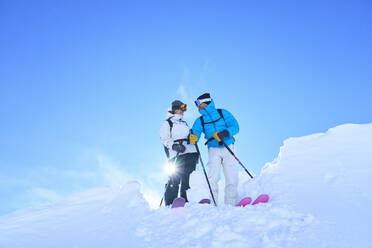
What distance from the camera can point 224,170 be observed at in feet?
21.0

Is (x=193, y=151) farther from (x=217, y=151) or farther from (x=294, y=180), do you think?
(x=294, y=180)

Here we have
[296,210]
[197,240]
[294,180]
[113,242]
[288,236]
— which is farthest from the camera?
[294,180]

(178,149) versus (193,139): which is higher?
(193,139)

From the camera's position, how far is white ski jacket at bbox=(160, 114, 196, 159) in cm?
665

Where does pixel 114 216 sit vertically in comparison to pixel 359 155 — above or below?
below

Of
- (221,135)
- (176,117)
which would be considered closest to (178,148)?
(176,117)

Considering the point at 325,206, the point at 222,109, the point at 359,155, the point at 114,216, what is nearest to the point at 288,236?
the point at 325,206

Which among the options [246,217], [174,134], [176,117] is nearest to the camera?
[246,217]

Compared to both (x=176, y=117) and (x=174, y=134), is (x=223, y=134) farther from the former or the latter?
(x=176, y=117)

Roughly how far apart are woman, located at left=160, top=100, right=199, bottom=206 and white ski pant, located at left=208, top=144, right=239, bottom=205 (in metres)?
0.52

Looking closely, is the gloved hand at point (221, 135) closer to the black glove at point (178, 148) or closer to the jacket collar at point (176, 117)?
the black glove at point (178, 148)

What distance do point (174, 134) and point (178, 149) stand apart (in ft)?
1.50

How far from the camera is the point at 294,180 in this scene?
545cm

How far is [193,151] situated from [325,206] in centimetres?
325
